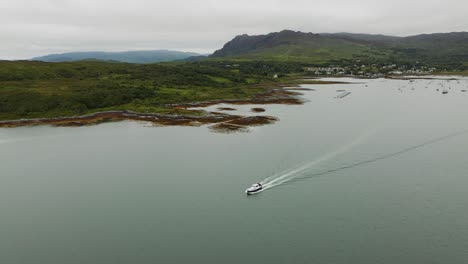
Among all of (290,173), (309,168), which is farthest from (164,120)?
(309,168)

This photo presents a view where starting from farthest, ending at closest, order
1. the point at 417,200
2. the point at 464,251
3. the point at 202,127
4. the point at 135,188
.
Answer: the point at 202,127, the point at 135,188, the point at 417,200, the point at 464,251

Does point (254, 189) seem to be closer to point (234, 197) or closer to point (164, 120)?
point (234, 197)

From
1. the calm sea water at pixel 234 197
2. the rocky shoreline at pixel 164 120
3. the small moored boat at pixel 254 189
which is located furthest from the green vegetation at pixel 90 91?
the small moored boat at pixel 254 189

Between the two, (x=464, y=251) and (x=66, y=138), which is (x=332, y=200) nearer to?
(x=464, y=251)

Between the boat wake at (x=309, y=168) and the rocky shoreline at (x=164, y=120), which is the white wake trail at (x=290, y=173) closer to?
the boat wake at (x=309, y=168)

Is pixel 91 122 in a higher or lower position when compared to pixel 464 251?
higher

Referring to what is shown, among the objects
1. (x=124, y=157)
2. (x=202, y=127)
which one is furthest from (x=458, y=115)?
(x=124, y=157)

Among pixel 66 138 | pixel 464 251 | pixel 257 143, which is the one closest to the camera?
pixel 464 251
